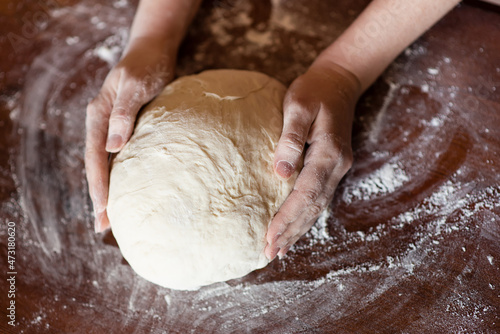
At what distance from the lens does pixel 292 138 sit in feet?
3.01

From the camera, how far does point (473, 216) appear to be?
1104mm

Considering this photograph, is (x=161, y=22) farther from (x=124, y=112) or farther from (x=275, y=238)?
(x=275, y=238)

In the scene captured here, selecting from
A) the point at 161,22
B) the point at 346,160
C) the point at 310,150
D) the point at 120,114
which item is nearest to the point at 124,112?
the point at 120,114

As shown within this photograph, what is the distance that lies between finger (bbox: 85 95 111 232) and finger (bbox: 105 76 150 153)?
44 mm

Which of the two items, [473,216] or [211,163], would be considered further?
[473,216]

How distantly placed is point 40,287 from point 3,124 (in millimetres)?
680

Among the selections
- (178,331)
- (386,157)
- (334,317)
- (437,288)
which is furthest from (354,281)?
(178,331)

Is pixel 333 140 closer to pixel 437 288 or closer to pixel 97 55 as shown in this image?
pixel 437 288

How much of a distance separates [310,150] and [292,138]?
103mm

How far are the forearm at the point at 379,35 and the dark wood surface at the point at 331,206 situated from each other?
0.04 metres

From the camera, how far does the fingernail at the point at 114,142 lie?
3.25ft

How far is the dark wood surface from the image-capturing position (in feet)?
3.49

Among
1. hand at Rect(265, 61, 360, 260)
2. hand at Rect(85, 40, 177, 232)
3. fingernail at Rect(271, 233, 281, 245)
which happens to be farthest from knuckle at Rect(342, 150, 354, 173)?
hand at Rect(85, 40, 177, 232)

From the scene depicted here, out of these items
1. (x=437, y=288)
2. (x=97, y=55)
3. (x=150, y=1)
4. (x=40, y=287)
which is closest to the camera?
(x=437, y=288)
